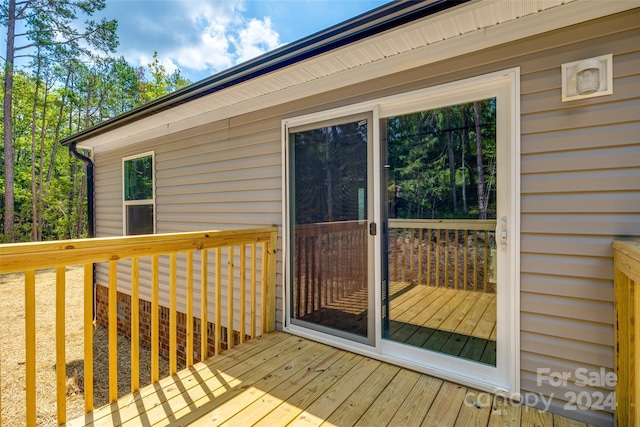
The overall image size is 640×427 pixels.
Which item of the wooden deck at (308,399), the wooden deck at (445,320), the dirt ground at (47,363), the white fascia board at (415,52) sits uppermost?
the white fascia board at (415,52)

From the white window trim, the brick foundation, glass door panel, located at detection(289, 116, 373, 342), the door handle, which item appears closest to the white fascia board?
the white window trim

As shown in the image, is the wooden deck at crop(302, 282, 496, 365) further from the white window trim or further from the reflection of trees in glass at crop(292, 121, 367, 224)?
the reflection of trees in glass at crop(292, 121, 367, 224)

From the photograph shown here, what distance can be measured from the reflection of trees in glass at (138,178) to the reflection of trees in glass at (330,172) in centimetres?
311

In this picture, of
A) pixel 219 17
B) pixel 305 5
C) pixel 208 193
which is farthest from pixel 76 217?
pixel 305 5

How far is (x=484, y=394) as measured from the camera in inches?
76.6

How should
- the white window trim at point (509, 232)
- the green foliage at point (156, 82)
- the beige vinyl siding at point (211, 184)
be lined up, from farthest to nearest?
the green foliage at point (156, 82), the beige vinyl siding at point (211, 184), the white window trim at point (509, 232)

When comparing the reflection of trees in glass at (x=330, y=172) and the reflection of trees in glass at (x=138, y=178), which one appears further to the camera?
the reflection of trees in glass at (x=138, y=178)

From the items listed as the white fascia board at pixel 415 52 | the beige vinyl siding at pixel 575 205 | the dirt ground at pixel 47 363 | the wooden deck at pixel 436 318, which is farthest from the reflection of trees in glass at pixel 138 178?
the beige vinyl siding at pixel 575 205

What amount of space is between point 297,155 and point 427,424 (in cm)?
233

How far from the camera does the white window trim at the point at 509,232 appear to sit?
1.88 m

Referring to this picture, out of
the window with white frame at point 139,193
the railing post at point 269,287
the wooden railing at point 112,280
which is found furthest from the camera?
the window with white frame at point 139,193

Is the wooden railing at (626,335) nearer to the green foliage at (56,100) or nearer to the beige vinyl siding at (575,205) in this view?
the beige vinyl siding at (575,205)

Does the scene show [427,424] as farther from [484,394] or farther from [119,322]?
[119,322]

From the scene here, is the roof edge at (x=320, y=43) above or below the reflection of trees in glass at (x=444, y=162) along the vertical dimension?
above
